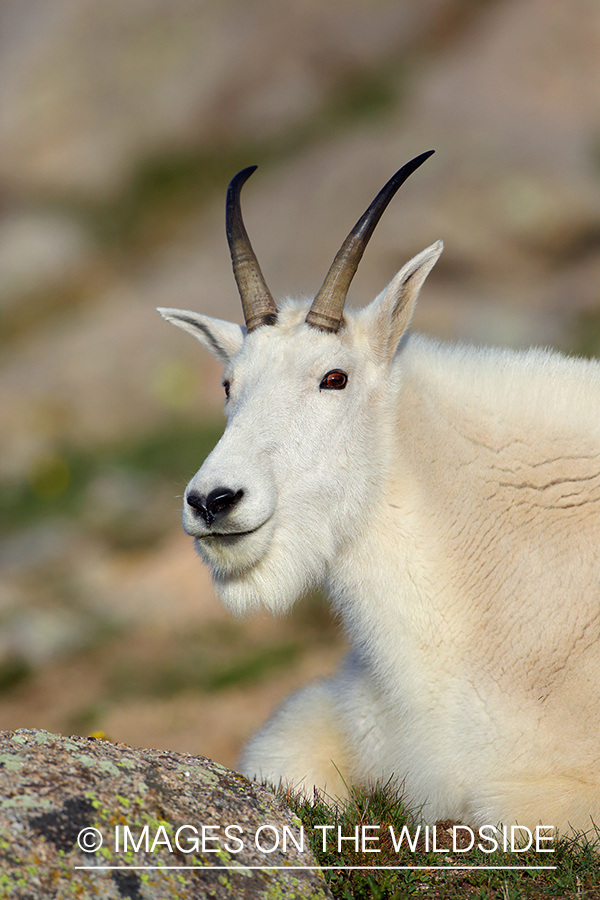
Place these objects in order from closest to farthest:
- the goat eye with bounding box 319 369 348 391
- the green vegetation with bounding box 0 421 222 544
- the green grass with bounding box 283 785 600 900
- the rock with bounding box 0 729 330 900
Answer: the rock with bounding box 0 729 330 900, the green grass with bounding box 283 785 600 900, the goat eye with bounding box 319 369 348 391, the green vegetation with bounding box 0 421 222 544

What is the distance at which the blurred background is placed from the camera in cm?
1145

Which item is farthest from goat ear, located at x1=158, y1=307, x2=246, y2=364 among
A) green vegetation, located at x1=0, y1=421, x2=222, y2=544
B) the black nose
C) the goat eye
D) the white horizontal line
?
green vegetation, located at x1=0, y1=421, x2=222, y2=544

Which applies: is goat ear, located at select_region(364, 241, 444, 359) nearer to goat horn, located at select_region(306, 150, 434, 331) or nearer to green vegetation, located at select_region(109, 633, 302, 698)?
goat horn, located at select_region(306, 150, 434, 331)

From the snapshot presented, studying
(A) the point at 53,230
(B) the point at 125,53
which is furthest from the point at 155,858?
(B) the point at 125,53

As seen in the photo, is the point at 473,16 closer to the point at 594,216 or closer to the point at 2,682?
the point at 594,216

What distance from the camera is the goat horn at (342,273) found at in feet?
15.1

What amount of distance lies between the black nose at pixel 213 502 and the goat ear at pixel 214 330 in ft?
4.30

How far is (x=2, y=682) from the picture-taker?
10.7m

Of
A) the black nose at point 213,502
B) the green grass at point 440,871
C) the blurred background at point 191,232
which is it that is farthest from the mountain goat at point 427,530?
the blurred background at point 191,232

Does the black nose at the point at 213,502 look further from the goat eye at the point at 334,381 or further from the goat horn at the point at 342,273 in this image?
the goat horn at the point at 342,273

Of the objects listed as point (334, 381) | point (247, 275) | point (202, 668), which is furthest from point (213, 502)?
point (202, 668)

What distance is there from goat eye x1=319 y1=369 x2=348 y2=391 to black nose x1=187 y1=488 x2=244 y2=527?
2.52ft

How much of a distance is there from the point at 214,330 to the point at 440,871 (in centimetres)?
303

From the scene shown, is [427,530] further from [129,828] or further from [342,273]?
[129,828]
